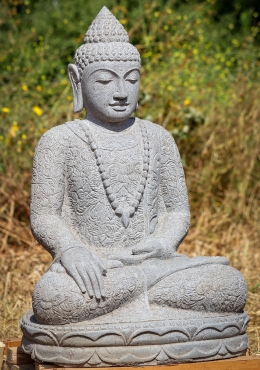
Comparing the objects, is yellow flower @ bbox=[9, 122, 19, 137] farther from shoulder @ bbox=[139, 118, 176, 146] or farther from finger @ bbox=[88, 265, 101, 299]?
finger @ bbox=[88, 265, 101, 299]

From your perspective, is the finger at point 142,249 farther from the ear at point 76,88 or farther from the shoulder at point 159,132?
the ear at point 76,88

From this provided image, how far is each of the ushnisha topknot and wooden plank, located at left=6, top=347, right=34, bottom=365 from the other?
5.61 ft

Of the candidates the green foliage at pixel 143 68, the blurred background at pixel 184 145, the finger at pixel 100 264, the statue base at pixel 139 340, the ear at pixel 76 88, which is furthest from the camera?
the green foliage at pixel 143 68

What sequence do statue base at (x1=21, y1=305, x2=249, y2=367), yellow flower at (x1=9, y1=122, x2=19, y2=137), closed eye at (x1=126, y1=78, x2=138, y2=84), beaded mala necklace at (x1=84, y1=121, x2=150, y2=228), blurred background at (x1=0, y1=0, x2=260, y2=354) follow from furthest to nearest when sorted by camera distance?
1. yellow flower at (x1=9, y1=122, x2=19, y2=137)
2. blurred background at (x1=0, y1=0, x2=260, y2=354)
3. closed eye at (x1=126, y1=78, x2=138, y2=84)
4. beaded mala necklace at (x1=84, y1=121, x2=150, y2=228)
5. statue base at (x1=21, y1=305, x2=249, y2=367)

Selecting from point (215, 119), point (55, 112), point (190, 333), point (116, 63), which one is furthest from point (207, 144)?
point (190, 333)

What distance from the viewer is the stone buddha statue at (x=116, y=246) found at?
427 cm

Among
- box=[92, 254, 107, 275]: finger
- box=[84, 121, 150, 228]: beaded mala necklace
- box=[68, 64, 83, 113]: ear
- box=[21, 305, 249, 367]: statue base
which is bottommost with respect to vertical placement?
box=[21, 305, 249, 367]: statue base

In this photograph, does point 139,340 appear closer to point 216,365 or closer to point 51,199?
point 216,365

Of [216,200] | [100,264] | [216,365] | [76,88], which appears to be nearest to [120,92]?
[76,88]

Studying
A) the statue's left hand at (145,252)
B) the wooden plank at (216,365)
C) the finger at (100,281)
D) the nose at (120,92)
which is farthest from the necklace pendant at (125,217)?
the wooden plank at (216,365)

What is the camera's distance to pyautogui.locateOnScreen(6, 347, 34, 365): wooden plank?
4.79 m

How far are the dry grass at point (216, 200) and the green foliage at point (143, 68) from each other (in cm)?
20

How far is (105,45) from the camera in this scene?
15.7 feet

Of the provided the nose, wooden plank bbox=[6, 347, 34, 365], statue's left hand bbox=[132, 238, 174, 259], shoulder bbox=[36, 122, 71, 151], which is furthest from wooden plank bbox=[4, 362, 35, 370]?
the nose
